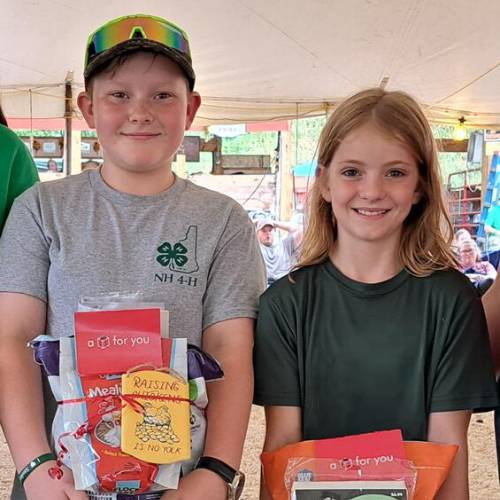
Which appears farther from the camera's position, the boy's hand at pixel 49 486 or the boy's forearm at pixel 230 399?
the boy's forearm at pixel 230 399

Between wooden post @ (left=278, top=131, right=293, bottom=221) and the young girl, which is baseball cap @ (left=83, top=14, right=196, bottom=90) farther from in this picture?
wooden post @ (left=278, top=131, right=293, bottom=221)

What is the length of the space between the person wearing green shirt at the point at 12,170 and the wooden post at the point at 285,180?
21.4ft

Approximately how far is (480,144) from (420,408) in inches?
286

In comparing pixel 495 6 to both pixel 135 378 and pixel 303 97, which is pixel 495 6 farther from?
pixel 135 378

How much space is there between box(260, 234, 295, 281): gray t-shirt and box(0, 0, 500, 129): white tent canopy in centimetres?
128

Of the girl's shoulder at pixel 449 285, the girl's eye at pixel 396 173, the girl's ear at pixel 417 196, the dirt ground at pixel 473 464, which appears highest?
the girl's eye at pixel 396 173

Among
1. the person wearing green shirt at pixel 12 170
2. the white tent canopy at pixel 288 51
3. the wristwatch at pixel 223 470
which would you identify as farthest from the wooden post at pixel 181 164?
the wristwatch at pixel 223 470

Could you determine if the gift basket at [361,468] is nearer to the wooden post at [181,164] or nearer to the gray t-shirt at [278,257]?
the gray t-shirt at [278,257]

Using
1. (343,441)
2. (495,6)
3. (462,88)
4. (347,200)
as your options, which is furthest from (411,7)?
(343,441)

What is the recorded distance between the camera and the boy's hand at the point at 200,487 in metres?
1.09

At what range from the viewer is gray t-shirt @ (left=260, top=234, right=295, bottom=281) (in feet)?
20.5

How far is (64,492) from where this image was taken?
1086 millimetres

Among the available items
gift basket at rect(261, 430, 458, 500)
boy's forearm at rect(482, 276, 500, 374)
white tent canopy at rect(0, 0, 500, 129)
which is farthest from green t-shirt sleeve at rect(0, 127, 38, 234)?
white tent canopy at rect(0, 0, 500, 129)

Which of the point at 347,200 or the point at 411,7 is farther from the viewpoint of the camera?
the point at 411,7
